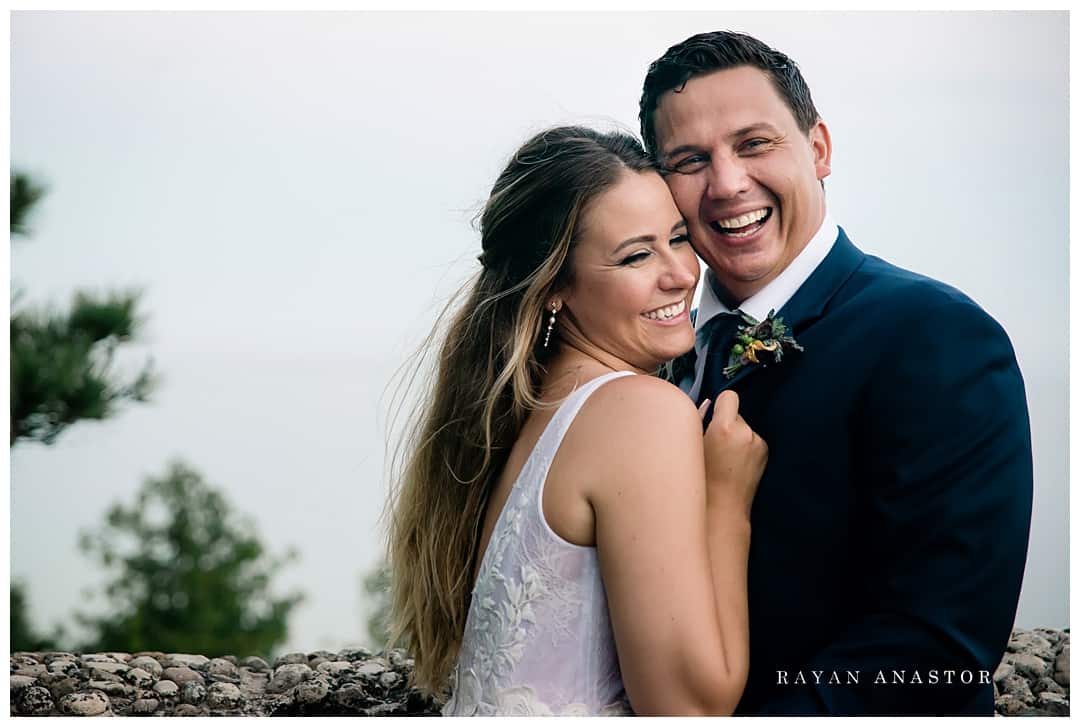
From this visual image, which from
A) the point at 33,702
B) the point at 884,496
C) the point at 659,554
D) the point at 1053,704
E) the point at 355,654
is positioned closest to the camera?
the point at 659,554

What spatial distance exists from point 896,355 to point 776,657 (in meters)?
1.05

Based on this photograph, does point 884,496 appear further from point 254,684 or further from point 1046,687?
point 254,684

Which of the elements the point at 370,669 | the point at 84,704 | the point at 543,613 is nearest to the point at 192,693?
the point at 84,704

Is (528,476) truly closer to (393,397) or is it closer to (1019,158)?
(393,397)

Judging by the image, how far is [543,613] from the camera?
3555 millimetres

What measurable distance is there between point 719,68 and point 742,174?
38cm

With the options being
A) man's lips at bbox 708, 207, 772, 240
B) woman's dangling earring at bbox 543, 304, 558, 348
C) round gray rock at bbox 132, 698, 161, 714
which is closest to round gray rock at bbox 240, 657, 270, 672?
round gray rock at bbox 132, 698, 161, 714

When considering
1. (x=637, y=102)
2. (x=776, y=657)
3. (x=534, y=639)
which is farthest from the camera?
(x=637, y=102)

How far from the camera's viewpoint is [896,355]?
3.62 meters

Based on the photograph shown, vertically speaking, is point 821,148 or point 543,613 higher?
point 821,148

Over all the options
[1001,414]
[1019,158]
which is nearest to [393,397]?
[1001,414]

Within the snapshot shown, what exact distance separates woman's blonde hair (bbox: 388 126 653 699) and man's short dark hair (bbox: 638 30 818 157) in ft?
1.05

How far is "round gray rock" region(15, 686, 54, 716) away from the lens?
15.1 ft

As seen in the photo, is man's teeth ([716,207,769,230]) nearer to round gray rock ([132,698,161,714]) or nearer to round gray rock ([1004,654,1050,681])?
round gray rock ([1004,654,1050,681])
